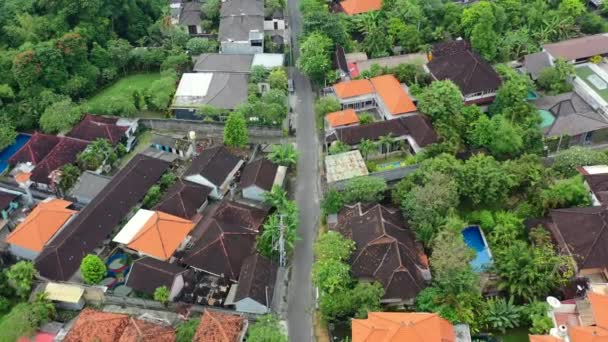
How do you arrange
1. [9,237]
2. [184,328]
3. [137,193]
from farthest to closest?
[137,193] → [9,237] → [184,328]

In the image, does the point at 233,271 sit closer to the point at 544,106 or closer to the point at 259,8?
the point at 544,106

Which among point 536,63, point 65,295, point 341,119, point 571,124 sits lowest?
point 65,295

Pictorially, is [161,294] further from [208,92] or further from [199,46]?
[199,46]

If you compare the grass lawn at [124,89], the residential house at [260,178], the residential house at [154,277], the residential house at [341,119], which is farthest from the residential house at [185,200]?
the grass lawn at [124,89]

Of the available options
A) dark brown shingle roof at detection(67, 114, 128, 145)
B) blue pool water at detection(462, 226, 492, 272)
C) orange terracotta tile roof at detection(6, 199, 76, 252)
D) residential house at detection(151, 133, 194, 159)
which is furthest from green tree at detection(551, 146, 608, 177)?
orange terracotta tile roof at detection(6, 199, 76, 252)

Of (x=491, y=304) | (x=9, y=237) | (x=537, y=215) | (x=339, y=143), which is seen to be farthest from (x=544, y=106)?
(x=9, y=237)

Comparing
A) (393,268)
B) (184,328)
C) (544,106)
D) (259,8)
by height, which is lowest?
(184,328)

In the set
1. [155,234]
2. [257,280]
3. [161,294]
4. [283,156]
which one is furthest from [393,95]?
[161,294]

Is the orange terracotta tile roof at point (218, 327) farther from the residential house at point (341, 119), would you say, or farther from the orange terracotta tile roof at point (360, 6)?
the orange terracotta tile roof at point (360, 6)
